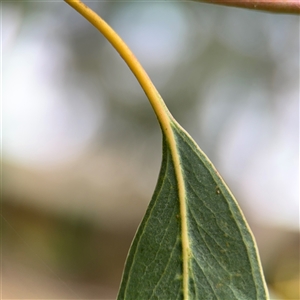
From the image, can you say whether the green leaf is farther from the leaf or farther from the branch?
the branch

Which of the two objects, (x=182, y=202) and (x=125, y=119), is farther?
(x=125, y=119)

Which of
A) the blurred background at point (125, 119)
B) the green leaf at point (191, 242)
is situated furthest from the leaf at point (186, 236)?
the blurred background at point (125, 119)

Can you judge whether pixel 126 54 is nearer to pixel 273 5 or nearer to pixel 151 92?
pixel 151 92

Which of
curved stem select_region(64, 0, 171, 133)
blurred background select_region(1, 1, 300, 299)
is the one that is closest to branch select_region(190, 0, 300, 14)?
curved stem select_region(64, 0, 171, 133)

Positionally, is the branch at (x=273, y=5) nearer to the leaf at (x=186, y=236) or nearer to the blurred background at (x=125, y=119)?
the leaf at (x=186, y=236)

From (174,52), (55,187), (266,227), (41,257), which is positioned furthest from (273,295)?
(174,52)

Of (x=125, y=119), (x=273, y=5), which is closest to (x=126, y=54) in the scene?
(x=273, y=5)
